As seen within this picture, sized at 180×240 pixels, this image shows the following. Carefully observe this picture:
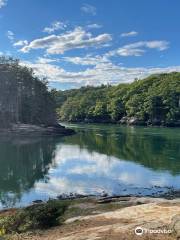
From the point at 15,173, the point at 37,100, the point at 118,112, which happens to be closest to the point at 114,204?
the point at 15,173

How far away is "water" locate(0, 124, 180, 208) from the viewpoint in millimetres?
39062

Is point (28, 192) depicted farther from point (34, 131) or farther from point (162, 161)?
point (34, 131)

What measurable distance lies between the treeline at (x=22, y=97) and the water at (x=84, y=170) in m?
38.0

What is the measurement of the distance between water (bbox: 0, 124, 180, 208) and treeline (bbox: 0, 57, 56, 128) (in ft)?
125

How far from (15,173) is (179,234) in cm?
3791

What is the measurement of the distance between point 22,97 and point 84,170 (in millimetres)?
78378

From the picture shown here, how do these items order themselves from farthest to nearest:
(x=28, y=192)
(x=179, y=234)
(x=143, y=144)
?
1. (x=143, y=144)
2. (x=28, y=192)
3. (x=179, y=234)

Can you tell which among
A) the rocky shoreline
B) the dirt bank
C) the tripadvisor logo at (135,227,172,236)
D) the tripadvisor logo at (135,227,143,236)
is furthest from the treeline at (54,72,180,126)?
the tripadvisor logo at (135,227,172,236)

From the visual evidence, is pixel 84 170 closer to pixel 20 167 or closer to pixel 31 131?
pixel 20 167

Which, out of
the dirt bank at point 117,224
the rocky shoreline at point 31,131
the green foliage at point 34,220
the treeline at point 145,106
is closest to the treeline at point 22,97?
the rocky shoreline at point 31,131

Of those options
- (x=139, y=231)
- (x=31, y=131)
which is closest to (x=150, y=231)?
(x=139, y=231)

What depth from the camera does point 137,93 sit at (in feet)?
624

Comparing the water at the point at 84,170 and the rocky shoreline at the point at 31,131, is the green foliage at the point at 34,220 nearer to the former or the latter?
the water at the point at 84,170

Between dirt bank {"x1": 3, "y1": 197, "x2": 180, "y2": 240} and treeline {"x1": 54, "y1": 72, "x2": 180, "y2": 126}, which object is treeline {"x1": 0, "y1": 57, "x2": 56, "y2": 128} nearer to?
treeline {"x1": 54, "y1": 72, "x2": 180, "y2": 126}
